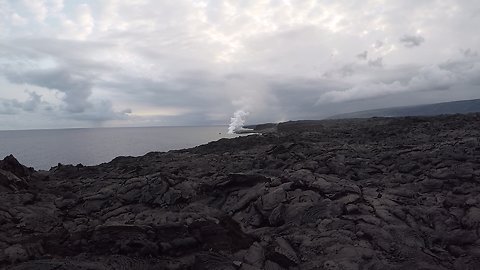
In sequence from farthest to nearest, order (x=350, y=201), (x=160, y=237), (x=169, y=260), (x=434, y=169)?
(x=434, y=169), (x=350, y=201), (x=160, y=237), (x=169, y=260)

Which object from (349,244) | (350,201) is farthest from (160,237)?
(350,201)

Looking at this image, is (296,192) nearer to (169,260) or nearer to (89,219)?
(169,260)

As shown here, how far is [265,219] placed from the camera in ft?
57.5

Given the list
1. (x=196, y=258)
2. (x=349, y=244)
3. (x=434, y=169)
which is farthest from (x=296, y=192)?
(x=434, y=169)

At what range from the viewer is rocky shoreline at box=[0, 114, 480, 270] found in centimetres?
1407

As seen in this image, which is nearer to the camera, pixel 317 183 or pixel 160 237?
pixel 160 237

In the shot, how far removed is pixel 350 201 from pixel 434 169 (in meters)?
7.01

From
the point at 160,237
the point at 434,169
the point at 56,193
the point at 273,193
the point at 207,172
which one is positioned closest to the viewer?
the point at 160,237

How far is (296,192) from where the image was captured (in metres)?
18.7

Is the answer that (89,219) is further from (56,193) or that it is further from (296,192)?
(296,192)

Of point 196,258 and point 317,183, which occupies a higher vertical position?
point 317,183

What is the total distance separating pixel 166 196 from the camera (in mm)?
19500

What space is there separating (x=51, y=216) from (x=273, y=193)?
11433mm

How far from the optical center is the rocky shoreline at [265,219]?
554 inches
